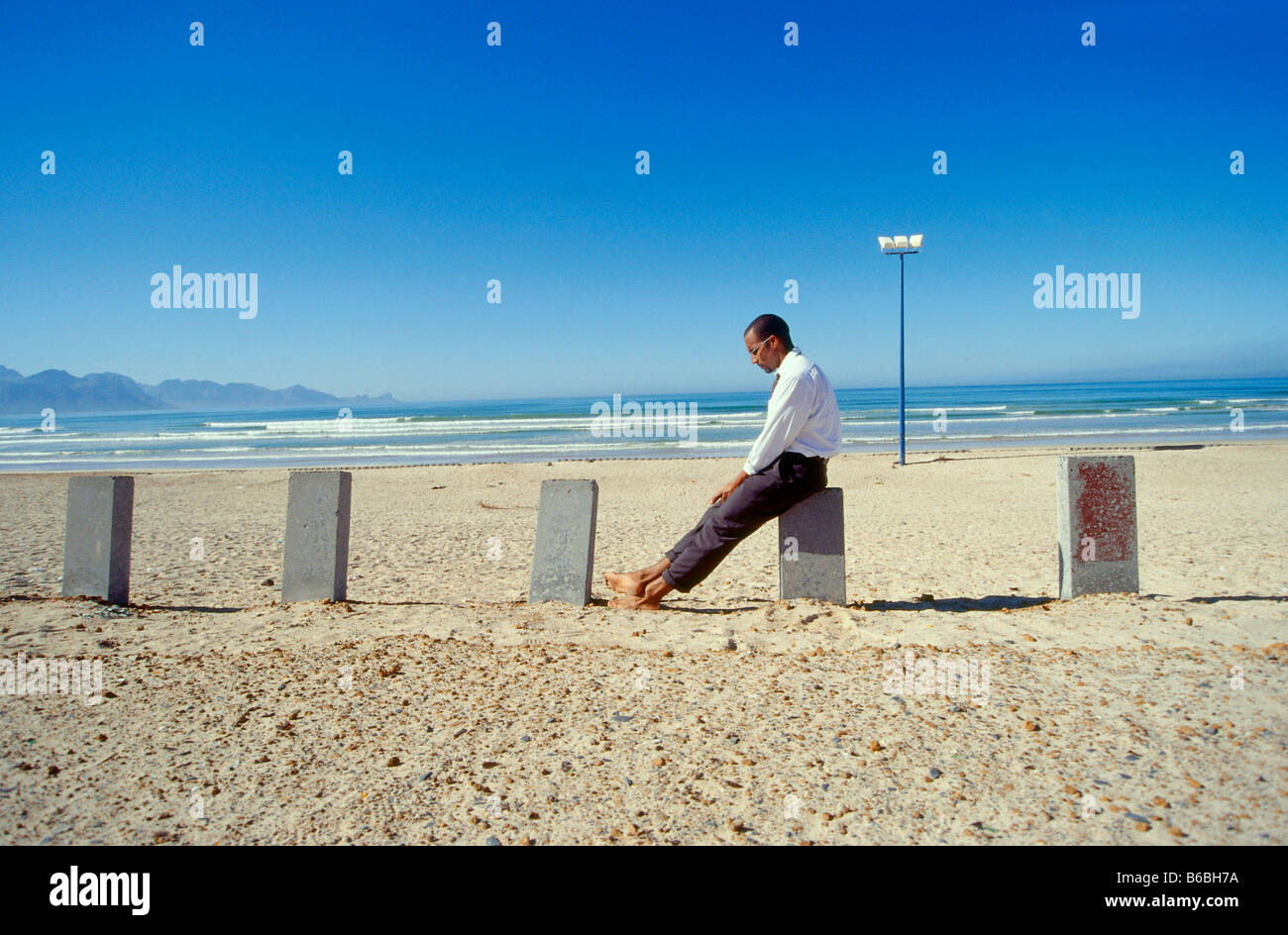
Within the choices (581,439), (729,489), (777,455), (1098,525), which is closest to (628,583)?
(729,489)

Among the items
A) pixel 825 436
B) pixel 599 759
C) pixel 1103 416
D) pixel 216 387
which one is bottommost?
pixel 599 759

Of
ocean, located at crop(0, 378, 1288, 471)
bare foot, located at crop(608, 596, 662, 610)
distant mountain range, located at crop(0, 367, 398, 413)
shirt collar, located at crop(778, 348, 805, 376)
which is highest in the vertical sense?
distant mountain range, located at crop(0, 367, 398, 413)

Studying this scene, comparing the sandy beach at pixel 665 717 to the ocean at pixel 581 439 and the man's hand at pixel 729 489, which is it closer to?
the man's hand at pixel 729 489

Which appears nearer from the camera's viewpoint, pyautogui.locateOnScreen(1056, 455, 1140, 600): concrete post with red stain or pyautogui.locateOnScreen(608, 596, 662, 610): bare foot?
pyautogui.locateOnScreen(1056, 455, 1140, 600): concrete post with red stain

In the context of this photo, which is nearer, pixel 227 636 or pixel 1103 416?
pixel 227 636

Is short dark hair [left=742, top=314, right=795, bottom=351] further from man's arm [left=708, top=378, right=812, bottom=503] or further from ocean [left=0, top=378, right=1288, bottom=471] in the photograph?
ocean [left=0, top=378, right=1288, bottom=471]

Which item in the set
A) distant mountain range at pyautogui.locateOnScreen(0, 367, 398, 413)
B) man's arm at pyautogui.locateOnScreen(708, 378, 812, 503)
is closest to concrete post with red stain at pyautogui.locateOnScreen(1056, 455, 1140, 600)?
man's arm at pyautogui.locateOnScreen(708, 378, 812, 503)

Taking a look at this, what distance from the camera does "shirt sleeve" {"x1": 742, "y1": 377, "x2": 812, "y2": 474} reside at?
436 centimetres

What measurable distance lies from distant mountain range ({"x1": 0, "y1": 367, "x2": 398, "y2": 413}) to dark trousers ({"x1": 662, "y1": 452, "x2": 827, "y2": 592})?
410ft
